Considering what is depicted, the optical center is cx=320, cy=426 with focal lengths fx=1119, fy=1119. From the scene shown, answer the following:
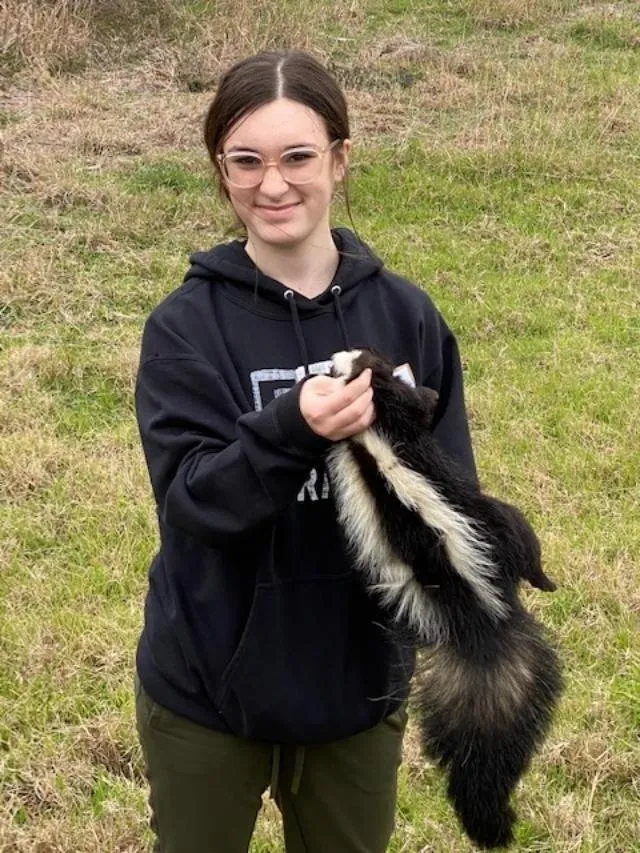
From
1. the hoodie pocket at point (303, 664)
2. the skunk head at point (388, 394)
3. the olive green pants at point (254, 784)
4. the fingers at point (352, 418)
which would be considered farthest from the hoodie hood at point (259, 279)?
the olive green pants at point (254, 784)

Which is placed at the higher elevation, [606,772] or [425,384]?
[425,384]

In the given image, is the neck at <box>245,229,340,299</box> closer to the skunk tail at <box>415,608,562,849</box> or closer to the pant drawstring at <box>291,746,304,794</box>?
the skunk tail at <box>415,608,562,849</box>

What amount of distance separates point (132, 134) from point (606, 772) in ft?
22.5

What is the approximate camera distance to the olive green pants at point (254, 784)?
1.87 metres

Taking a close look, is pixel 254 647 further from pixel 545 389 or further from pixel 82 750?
pixel 545 389

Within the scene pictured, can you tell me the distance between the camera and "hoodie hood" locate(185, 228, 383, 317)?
6.03 ft

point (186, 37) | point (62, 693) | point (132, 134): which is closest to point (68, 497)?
point (62, 693)

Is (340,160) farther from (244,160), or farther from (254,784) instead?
(254,784)

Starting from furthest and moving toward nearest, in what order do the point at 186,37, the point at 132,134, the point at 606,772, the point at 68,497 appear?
the point at 186,37, the point at 132,134, the point at 68,497, the point at 606,772

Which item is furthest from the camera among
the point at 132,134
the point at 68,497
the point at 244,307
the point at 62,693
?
the point at 132,134

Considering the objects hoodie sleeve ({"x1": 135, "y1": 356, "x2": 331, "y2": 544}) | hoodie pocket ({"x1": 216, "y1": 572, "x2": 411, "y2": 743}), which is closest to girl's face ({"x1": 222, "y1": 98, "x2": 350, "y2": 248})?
hoodie sleeve ({"x1": 135, "y1": 356, "x2": 331, "y2": 544})

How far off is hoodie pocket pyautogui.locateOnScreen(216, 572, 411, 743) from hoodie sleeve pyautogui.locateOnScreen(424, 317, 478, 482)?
1.02 ft

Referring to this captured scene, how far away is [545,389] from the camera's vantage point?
5102 mm

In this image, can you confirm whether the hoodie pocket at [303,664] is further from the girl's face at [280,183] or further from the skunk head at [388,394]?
the girl's face at [280,183]
